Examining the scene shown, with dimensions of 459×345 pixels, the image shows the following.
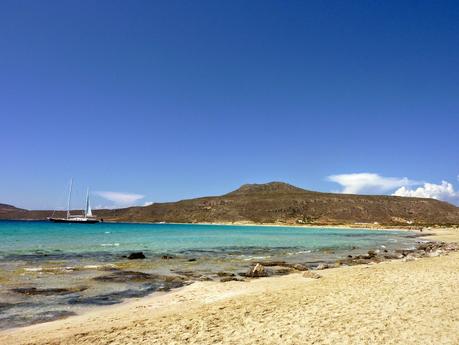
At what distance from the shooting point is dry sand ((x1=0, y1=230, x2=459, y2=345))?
402 inches

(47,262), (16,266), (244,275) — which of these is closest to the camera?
(244,275)

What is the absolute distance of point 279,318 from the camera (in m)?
12.1

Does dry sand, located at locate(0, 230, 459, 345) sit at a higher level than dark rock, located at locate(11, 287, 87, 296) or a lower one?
higher

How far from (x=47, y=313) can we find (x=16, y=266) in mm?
15652

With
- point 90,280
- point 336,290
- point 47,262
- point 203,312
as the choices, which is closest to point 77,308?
point 203,312

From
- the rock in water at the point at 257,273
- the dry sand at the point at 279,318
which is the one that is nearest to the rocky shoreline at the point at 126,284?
the rock in water at the point at 257,273

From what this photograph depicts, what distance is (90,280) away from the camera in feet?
71.7

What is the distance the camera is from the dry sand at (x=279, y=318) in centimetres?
1021

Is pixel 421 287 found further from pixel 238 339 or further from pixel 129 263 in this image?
pixel 129 263

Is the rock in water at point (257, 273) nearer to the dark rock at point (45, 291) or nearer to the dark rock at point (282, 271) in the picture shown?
the dark rock at point (282, 271)

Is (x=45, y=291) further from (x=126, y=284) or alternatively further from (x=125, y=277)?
(x=125, y=277)

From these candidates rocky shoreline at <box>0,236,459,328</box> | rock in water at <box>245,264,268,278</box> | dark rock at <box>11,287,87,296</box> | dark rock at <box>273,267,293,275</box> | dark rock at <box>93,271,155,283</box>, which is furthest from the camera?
dark rock at <box>273,267,293,275</box>

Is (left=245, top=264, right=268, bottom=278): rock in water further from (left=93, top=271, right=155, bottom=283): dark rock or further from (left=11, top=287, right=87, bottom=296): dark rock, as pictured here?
(left=11, top=287, right=87, bottom=296): dark rock

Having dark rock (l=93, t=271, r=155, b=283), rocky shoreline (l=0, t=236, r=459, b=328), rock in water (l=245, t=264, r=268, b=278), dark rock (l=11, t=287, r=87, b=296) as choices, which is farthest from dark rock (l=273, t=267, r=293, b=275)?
dark rock (l=11, t=287, r=87, b=296)
